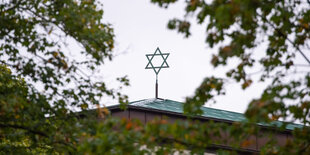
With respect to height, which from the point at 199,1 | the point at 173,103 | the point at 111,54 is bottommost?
the point at 173,103

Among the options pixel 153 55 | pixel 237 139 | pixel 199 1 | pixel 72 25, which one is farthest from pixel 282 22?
pixel 153 55

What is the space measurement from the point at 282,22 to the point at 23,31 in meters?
5.92

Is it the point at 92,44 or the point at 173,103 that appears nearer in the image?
the point at 92,44

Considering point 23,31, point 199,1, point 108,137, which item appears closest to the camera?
point 108,137

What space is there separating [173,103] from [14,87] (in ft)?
37.9

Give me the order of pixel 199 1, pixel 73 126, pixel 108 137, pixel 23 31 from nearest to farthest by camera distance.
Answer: pixel 108 137 → pixel 199 1 → pixel 73 126 → pixel 23 31

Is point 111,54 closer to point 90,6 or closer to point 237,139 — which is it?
point 90,6

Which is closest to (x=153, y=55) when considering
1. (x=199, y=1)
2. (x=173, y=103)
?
(x=173, y=103)

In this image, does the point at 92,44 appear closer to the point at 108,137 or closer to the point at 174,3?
the point at 174,3

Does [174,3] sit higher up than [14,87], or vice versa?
[174,3]

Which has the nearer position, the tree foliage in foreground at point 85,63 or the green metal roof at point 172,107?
the tree foliage in foreground at point 85,63

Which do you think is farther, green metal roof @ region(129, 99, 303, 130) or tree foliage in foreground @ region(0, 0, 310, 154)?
green metal roof @ region(129, 99, 303, 130)

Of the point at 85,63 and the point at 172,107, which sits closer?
the point at 85,63

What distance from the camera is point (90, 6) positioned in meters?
11.9
